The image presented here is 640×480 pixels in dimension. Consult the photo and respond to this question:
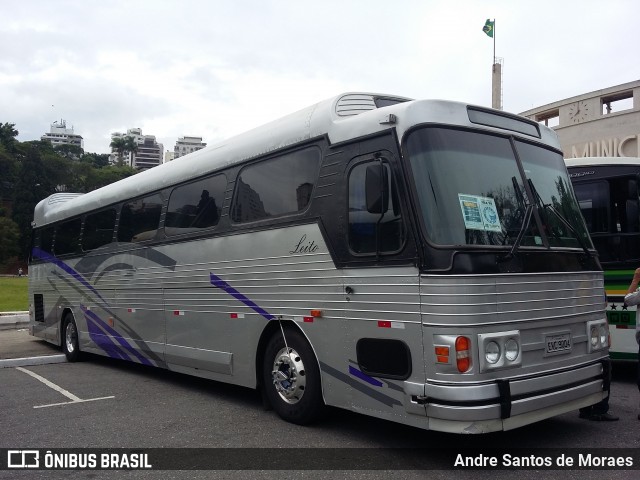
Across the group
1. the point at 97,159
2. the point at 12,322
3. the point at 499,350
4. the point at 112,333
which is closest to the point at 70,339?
the point at 112,333

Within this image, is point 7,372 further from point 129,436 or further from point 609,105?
point 609,105

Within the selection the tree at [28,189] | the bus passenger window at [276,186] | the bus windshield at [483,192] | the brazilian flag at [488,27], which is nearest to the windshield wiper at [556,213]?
the bus windshield at [483,192]

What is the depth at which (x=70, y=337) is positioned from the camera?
12359mm

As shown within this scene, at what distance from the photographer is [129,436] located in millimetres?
5973

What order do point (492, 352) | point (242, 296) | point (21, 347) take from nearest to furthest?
point (492, 352) → point (242, 296) → point (21, 347)

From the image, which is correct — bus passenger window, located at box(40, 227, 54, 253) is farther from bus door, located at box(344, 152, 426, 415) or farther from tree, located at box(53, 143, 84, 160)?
tree, located at box(53, 143, 84, 160)

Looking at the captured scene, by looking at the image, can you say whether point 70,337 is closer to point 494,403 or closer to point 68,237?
point 68,237

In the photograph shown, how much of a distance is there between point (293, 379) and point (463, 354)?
7.26 feet

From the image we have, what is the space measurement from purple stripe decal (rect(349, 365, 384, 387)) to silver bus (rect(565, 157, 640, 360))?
4633 millimetres

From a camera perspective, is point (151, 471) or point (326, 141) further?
point (326, 141)

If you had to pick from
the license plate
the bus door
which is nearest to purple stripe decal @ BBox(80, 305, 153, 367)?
the bus door

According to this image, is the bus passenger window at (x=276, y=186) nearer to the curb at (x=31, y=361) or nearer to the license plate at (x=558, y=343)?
the license plate at (x=558, y=343)

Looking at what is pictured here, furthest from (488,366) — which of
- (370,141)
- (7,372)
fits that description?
(7,372)

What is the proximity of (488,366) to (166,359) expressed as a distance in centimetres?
562
